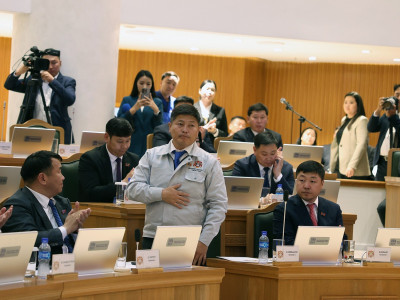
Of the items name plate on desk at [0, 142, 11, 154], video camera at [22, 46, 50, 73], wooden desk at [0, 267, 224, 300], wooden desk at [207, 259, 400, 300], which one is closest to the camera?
wooden desk at [0, 267, 224, 300]

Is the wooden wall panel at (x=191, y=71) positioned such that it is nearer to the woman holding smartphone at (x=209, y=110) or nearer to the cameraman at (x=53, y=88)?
the woman holding smartphone at (x=209, y=110)

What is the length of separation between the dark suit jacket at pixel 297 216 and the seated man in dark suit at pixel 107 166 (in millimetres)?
1162

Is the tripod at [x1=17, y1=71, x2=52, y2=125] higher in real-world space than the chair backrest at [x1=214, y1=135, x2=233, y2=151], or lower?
higher

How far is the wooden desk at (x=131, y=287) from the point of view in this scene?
328 cm

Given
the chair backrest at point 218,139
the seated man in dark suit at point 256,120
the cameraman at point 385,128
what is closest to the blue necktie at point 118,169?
the seated man in dark suit at point 256,120

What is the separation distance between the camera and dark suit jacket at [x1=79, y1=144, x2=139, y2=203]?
5.66 metres

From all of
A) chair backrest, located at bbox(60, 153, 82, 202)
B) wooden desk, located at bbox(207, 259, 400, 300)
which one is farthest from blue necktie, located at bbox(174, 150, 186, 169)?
chair backrest, located at bbox(60, 153, 82, 202)

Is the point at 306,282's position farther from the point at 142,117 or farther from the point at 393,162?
the point at 393,162

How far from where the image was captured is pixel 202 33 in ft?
34.2

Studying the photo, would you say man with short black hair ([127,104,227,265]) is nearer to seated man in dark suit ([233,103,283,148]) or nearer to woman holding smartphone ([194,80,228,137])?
seated man in dark suit ([233,103,283,148])

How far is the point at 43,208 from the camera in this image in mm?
4195

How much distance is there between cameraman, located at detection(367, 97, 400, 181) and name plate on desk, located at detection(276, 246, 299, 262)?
14.9 feet

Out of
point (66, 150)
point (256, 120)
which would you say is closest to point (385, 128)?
point (256, 120)

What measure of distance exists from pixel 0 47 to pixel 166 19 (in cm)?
391
